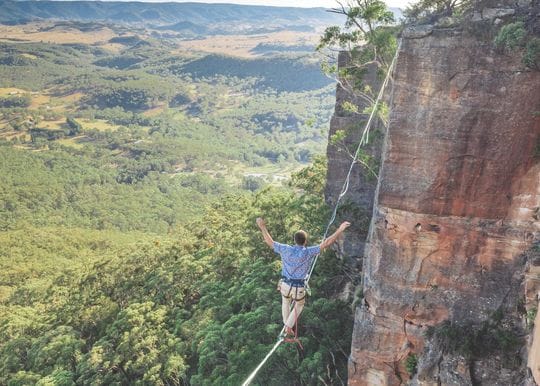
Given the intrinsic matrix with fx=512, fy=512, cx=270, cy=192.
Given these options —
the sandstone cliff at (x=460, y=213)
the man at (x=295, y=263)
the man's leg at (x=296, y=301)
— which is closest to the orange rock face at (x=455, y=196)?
the sandstone cliff at (x=460, y=213)

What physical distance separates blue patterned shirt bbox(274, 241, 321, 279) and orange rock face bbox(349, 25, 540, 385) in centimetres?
395

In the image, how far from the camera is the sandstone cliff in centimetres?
1040

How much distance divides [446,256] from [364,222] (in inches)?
356

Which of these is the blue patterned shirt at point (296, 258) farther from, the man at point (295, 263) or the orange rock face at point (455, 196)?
the orange rock face at point (455, 196)

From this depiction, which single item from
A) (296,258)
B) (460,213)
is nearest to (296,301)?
(296,258)

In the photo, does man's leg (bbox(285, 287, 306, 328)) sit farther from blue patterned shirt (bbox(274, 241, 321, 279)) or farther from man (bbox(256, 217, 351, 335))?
blue patterned shirt (bbox(274, 241, 321, 279))

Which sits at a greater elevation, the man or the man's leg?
the man

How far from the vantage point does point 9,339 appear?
27.0m

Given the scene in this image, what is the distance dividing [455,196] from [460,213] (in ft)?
1.33

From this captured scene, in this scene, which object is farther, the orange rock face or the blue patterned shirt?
the orange rock face

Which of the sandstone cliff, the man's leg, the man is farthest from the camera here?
the sandstone cliff

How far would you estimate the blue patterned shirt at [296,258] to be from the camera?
875 centimetres

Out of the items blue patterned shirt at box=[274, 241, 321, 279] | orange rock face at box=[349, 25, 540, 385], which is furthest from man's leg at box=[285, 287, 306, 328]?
orange rock face at box=[349, 25, 540, 385]

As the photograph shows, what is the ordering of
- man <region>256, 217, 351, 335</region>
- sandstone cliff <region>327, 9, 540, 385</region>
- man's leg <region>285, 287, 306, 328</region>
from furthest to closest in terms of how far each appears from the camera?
sandstone cliff <region>327, 9, 540, 385</region> < man's leg <region>285, 287, 306, 328</region> < man <region>256, 217, 351, 335</region>
